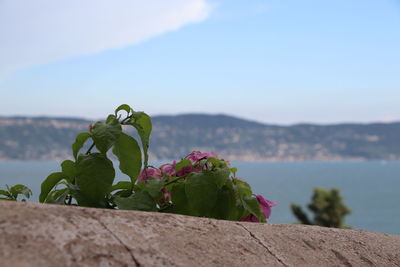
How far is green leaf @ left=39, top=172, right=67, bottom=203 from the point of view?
5.17 ft

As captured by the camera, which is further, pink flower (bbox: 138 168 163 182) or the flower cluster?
pink flower (bbox: 138 168 163 182)

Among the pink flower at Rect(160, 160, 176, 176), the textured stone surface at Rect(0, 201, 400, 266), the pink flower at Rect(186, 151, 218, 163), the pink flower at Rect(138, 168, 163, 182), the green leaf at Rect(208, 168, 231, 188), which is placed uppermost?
the pink flower at Rect(186, 151, 218, 163)

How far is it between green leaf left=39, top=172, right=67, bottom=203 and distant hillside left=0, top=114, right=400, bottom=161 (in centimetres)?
11683

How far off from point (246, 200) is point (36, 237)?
78 cm

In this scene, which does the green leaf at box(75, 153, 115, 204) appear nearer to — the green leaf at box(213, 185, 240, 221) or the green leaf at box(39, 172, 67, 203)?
the green leaf at box(39, 172, 67, 203)

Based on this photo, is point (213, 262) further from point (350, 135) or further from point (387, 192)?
point (350, 135)

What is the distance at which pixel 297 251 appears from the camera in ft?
4.65

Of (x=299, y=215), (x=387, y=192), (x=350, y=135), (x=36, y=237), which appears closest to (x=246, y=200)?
(x=36, y=237)

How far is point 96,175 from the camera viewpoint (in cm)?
149

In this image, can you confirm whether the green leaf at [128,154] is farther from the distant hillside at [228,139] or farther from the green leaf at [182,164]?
the distant hillside at [228,139]

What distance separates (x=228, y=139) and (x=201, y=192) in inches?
6242

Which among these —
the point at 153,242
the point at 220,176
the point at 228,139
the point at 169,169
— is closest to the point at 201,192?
the point at 220,176

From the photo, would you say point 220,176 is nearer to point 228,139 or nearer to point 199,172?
point 199,172

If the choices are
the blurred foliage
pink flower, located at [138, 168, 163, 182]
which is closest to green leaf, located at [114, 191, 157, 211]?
pink flower, located at [138, 168, 163, 182]
